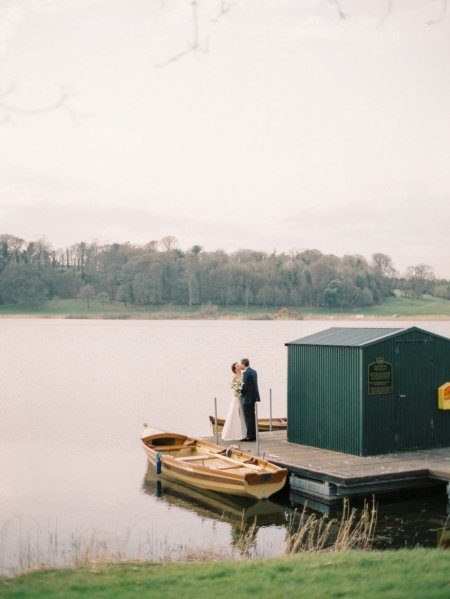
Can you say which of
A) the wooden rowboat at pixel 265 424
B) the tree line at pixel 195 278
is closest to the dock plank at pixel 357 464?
the wooden rowboat at pixel 265 424

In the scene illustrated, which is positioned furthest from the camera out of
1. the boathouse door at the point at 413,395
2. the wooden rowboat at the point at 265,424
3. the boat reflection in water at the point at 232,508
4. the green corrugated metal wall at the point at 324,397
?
the wooden rowboat at the point at 265,424

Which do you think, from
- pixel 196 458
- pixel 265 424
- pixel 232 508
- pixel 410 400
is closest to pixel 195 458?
pixel 196 458

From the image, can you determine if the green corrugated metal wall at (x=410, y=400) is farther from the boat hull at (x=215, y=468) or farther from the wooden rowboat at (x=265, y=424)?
the wooden rowboat at (x=265, y=424)

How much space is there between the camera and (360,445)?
16234 millimetres

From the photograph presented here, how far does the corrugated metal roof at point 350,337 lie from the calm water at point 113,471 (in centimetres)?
342

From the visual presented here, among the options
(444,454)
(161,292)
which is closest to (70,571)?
(444,454)

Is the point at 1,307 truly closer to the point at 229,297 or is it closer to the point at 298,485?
the point at 229,297

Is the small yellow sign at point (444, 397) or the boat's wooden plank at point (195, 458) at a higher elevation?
the small yellow sign at point (444, 397)

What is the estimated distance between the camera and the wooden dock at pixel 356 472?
14695mm

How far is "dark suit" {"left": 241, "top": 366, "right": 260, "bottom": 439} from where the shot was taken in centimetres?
1888

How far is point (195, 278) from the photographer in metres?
150

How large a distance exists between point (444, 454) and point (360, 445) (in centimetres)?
191

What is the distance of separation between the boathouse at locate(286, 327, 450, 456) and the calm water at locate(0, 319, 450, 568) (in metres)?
1.58

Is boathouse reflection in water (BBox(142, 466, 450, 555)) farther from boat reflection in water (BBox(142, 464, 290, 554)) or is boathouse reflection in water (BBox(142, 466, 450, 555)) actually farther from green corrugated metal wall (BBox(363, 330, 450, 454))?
green corrugated metal wall (BBox(363, 330, 450, 454))
